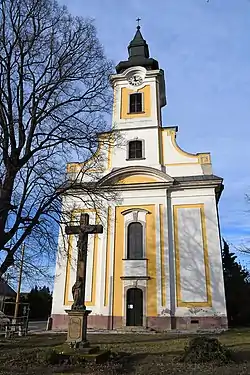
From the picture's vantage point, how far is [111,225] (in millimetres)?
Result: 19484

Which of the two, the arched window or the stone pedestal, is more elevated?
the arched window

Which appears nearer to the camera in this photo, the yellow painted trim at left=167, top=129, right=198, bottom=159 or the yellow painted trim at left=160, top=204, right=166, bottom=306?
the yellow painted trim at left=160, top=204, right=166, bottom=306

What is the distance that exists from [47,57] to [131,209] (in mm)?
10436

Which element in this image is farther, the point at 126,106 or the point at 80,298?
the point at 126,106

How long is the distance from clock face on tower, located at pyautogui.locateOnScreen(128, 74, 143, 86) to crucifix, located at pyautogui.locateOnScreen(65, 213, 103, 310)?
15.5 m

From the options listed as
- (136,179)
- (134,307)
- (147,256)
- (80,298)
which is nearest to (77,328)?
(80,298)

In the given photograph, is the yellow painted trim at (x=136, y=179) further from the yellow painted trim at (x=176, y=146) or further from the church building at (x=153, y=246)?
the yellow painted trim at (x=176, y=146)

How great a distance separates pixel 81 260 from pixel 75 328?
5.74ft

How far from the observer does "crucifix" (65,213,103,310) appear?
9.16 m

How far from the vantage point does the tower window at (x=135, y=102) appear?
75.2ft

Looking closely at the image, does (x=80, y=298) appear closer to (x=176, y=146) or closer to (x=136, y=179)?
(x=136, y=179)

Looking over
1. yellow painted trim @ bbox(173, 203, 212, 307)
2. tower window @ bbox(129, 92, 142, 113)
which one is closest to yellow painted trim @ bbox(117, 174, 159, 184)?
yellow painted trim @ bbox(173, 203, 212, 307)

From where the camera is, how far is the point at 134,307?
17.8m

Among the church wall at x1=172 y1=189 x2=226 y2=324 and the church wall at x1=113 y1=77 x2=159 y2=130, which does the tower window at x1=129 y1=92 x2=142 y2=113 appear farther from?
the church wall at x1=172 y1=189 x2=226 y2=324
